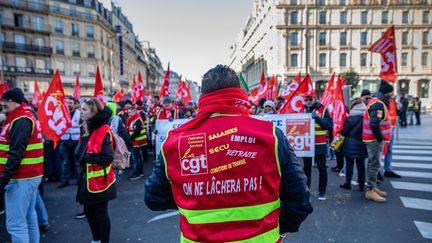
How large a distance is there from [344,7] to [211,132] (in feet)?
182

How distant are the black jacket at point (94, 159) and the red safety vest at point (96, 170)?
0.04 meters

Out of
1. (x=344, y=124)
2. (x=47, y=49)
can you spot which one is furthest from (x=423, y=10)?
(x=47, y=49)

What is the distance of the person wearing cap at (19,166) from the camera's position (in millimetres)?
3277

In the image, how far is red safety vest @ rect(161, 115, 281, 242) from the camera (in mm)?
1632

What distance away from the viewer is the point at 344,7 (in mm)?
49500

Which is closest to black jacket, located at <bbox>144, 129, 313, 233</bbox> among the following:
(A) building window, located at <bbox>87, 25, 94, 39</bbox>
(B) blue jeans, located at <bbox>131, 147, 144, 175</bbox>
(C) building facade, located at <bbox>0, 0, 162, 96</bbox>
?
(B) blue jeans, located at <bbox>131, 147, 144, 175</bbox>

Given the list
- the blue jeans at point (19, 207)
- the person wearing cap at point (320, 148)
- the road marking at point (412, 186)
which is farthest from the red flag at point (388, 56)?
the blue jeans at point (19, 207)

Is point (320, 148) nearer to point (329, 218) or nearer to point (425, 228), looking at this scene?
point (329, 218)

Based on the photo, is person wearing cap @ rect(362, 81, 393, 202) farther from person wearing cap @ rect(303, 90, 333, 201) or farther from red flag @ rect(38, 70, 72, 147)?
red flag @ rect(38, 70, 72, 147)

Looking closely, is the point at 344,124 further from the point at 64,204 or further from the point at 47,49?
the point at 47,49

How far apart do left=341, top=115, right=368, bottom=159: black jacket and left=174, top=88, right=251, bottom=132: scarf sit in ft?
17.0

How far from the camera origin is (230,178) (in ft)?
5.37

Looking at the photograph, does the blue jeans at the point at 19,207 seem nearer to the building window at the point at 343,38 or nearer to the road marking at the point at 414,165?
the road marking at the point at 414,165

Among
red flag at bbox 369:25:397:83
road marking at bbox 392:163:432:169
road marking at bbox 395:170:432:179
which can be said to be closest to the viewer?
road marking at bbox 395:170:432:179
